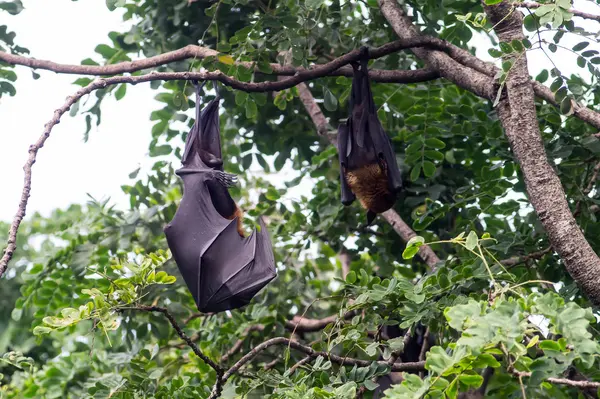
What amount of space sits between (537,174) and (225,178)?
202cm

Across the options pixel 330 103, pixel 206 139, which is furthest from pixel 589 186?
pixel 206 139

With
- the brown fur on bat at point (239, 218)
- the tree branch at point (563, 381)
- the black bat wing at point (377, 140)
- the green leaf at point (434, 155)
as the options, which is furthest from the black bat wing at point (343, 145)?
the tree branch at point (563, 381)

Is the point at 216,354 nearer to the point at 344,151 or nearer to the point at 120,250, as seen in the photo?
the point at 120,250

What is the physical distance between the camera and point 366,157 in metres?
4.93

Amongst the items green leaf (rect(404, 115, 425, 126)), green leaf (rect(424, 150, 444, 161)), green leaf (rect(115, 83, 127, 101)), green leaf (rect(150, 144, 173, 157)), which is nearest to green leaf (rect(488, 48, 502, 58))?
green leaf (rect(404, 115, 425, 126))

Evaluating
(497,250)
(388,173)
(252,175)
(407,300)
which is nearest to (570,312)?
(407,300)

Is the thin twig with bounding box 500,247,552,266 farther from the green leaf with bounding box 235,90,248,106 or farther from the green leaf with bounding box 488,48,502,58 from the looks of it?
the green leaf with bounding box 235,90,248,106

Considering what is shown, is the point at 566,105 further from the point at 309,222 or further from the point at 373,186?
the point at 309,222

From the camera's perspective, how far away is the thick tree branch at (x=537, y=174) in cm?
308

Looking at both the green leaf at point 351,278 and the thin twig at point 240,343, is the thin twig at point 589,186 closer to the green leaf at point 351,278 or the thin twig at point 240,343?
the green leaf at point 351,278

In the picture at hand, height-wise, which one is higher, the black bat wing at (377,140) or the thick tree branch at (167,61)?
A: the thick tree branch at (167,61)

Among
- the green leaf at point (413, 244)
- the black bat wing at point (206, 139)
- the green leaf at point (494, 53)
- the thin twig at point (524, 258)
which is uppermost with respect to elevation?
the black bat wing at point (206, 139)

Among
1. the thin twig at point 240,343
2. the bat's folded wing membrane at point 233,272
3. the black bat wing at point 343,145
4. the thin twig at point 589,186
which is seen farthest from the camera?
the thin twig at point 240,343

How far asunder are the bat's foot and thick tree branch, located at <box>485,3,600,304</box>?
1.74 m
